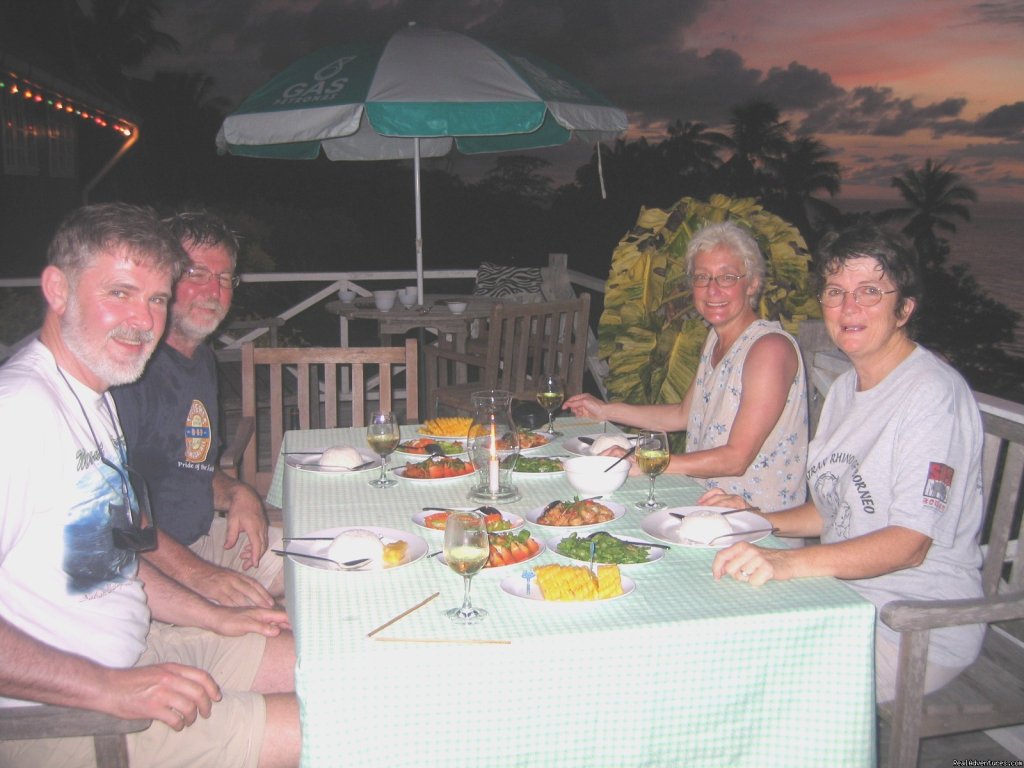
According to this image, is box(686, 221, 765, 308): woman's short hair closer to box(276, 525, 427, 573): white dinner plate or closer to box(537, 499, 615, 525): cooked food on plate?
box(537, 499, 615, 525): cooked food on plate

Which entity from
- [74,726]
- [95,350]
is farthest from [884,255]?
[74,726]

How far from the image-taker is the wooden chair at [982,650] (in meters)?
1.61

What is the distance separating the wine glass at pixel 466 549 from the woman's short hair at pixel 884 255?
1.17 m

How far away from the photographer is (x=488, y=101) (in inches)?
161

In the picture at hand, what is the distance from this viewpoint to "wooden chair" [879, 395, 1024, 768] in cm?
161

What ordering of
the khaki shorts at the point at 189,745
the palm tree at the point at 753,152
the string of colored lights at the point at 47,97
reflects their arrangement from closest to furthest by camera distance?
1. the khaki shorts at the point at 189,745
2. the string of colored lights at the point at 47,97
3. the palm tree at the point at 753,152

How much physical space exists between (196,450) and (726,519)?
1521 mm

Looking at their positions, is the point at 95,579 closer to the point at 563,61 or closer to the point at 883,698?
the point at 883,698

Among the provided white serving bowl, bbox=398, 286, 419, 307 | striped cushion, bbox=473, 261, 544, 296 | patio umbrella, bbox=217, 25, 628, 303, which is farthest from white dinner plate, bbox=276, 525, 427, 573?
striped cushion, bbox=473, 261, 544, 296

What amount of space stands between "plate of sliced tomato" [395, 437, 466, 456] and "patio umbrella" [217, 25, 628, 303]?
1.83 m

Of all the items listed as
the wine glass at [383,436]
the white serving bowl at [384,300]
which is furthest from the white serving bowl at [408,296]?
the wine glass at [383,436]

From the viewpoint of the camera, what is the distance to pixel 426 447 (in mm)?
2656

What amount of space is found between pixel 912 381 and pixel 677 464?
691mm

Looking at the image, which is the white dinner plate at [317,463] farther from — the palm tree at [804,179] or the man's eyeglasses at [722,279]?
the palm tree at [804,179]
